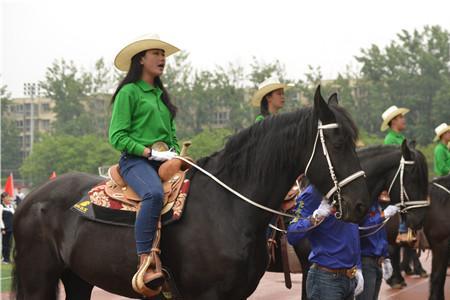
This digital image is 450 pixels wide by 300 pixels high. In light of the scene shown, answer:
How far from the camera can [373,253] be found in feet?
23.4

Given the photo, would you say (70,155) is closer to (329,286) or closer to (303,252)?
(303,252)

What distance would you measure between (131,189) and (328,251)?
163 cm

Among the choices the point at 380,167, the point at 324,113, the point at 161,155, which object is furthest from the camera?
the point at 380,167

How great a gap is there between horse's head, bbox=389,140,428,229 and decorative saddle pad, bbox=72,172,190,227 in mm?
3423

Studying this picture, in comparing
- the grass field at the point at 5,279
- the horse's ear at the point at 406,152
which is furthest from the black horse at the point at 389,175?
the grass field at the point at 5,279

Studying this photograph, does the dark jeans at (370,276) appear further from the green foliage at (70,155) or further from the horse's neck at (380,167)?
the green foliage at (70,155)

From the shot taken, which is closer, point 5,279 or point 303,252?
point 303,252

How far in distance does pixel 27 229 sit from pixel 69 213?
0.50 m

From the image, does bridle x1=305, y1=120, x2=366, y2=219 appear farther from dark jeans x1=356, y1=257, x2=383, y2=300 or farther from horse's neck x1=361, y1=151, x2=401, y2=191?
horse's neck x1=361, y1=151, x2=401, y2=191

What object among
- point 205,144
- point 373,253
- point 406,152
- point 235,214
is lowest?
point 205,144

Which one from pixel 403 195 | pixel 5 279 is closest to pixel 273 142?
pixel 403 195

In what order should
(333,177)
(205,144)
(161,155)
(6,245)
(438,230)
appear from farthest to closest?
(205,144), (6,245), (438,230), (161,155), (333,177)

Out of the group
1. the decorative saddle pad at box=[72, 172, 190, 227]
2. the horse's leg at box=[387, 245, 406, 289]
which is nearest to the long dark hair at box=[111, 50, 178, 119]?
the decorative saddle pad at box=[72, 172, 190, 227]

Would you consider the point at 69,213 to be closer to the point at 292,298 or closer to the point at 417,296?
the point at 292,298
